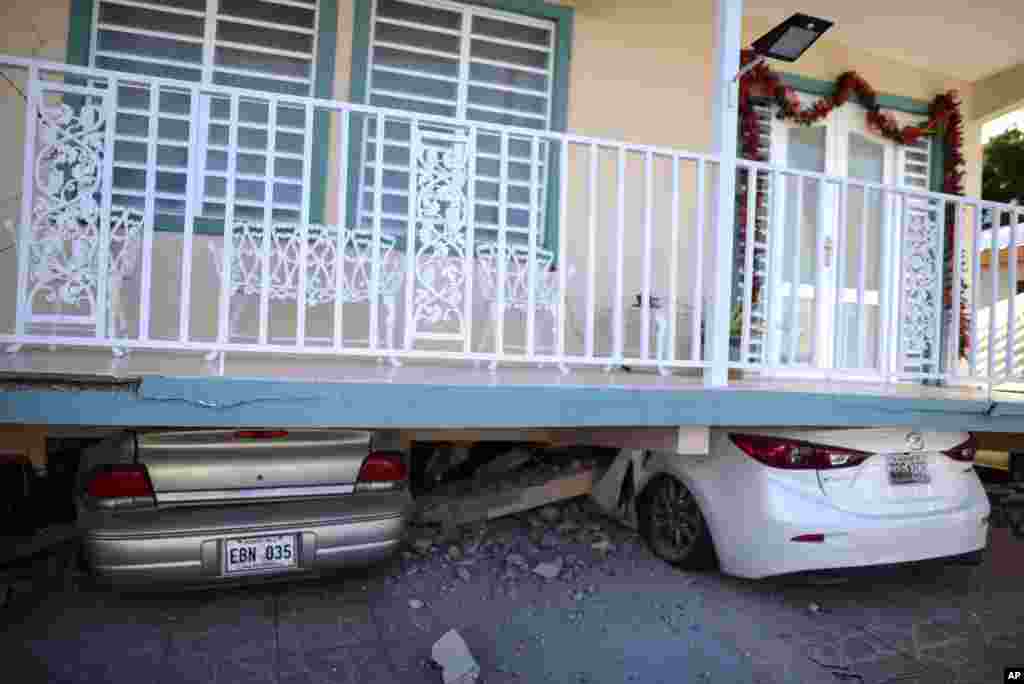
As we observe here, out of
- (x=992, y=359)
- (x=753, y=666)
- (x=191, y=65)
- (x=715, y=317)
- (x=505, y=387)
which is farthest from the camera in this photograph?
(x=191, y=65)

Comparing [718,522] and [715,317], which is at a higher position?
[715,317]

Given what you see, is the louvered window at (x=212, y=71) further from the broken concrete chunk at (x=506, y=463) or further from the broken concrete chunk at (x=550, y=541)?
the broken concrete chunk at (x=550, y=541)

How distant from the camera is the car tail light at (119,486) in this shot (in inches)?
102

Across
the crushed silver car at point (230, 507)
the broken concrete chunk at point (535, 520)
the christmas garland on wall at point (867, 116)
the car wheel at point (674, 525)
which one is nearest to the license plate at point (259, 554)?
the crushed silver car at point (230, 507)

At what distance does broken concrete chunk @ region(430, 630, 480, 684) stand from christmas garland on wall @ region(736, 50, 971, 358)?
441 centimetres

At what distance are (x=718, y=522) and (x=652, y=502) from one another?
1.85ft

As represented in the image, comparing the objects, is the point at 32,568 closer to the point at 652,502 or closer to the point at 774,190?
the point at 652,502

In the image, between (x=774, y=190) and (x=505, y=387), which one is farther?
(x=774, y=190)

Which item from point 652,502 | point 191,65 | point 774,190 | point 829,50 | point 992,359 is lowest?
point 652,502

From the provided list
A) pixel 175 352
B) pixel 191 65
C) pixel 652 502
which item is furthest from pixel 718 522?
pixel 191 65

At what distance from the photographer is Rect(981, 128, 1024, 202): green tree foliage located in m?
17.0

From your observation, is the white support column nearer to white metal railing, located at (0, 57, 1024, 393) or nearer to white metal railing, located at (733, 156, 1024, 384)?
white metal railing, located at (0, 57, 1024, 393)

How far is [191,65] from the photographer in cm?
416

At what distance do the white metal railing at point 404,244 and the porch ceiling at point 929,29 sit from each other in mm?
1351
